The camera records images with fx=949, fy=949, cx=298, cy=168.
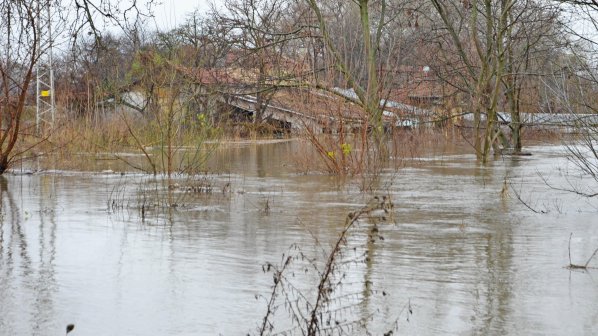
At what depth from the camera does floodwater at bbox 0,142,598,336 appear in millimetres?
6816

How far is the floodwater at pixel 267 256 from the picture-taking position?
6816mm

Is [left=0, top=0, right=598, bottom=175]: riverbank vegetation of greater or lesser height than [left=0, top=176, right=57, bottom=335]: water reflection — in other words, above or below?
above

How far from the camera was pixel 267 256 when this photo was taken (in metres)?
9.28

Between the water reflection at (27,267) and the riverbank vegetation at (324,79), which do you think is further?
the riverbank vegetation at (324,79)

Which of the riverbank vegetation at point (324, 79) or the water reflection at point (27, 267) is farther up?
the riverbank vegetation at point (324, 79)

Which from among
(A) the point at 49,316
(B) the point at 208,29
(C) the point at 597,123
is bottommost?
(A) the point at 49,316

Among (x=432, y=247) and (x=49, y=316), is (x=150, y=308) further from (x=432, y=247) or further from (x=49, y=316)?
(x=432, y=247)

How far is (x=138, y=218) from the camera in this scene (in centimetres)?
1225

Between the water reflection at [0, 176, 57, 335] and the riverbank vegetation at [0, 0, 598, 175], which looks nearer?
the water reflection at [0, 176, 57, 335]

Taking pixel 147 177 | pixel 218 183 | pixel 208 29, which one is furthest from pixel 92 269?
pixel 208 29

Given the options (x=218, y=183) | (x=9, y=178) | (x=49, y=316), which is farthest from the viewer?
(x=9, y=178)

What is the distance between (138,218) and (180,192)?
10.3ft

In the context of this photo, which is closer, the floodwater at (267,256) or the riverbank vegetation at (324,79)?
the floodwater at (267,256)

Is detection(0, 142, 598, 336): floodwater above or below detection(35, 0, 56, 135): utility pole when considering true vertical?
below
